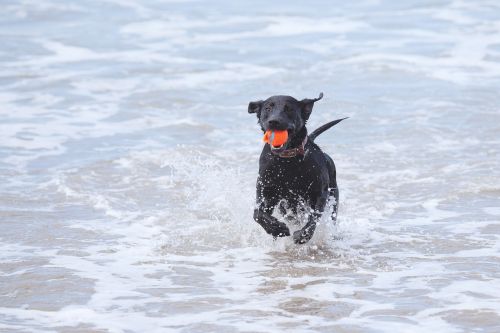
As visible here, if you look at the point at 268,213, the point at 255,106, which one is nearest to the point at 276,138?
the point at 255,106

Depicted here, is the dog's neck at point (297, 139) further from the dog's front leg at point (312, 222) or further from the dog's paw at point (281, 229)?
the dog's paw at point (281, 229)

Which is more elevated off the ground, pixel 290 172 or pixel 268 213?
pixel 290 172

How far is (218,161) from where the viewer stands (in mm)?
10039

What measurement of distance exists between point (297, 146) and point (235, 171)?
114 inches

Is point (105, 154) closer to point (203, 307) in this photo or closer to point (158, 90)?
point (158, 90)

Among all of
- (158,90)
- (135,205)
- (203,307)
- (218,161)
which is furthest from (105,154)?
(203,307)

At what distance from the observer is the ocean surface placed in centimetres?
570

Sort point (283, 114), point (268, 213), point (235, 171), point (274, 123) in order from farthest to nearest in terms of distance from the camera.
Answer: point (235, 171)
point (268, 213)
point (283, 114)
point (274, 123)

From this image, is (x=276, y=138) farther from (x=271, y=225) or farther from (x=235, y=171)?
(x=235, y=171)

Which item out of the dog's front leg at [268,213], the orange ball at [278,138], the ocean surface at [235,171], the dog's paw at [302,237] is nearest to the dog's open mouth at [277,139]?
the orange ball at [278,138]

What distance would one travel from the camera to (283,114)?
664cm

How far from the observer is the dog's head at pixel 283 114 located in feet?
21.4

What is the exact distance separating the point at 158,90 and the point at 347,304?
8350 mm

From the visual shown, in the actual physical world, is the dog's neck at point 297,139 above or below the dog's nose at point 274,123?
below
